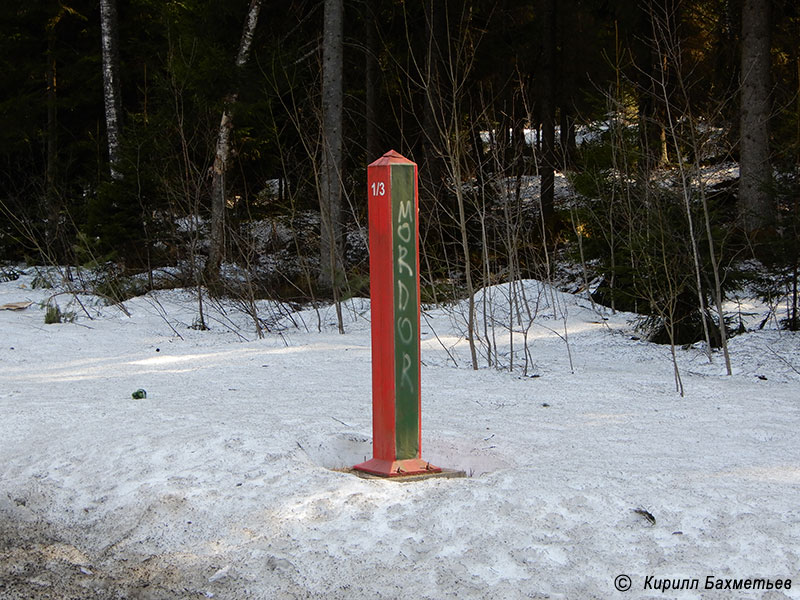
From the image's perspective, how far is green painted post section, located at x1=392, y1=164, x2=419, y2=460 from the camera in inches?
161

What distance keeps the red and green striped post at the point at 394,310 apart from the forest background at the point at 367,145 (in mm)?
3120

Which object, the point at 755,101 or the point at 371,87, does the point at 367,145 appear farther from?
the point at 755,101

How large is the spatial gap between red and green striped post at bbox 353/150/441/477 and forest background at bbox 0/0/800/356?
3.12 metres

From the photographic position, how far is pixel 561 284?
1695 centimetres

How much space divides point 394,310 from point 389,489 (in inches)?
34.1

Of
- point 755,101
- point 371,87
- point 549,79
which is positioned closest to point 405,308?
point 755,101

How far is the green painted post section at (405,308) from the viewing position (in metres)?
4.09

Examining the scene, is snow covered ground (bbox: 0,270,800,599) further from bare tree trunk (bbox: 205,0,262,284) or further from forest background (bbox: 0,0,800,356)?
bare tree trunk (bbox: 205,0,262,284)

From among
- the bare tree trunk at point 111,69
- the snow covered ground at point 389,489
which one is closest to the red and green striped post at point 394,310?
the snow covered ground at point 389,489

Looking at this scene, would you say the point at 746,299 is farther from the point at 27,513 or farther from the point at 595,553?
the point at 27,513

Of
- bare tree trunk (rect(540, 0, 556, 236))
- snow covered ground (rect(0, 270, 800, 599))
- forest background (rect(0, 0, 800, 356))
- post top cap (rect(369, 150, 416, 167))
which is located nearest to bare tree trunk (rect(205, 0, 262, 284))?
forest background (rect(0, 0, 800, 356))

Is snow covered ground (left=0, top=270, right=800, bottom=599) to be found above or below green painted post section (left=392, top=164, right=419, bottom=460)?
below

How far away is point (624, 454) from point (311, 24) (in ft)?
52.5

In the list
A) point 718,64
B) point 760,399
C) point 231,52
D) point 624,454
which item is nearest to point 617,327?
point 760,399
